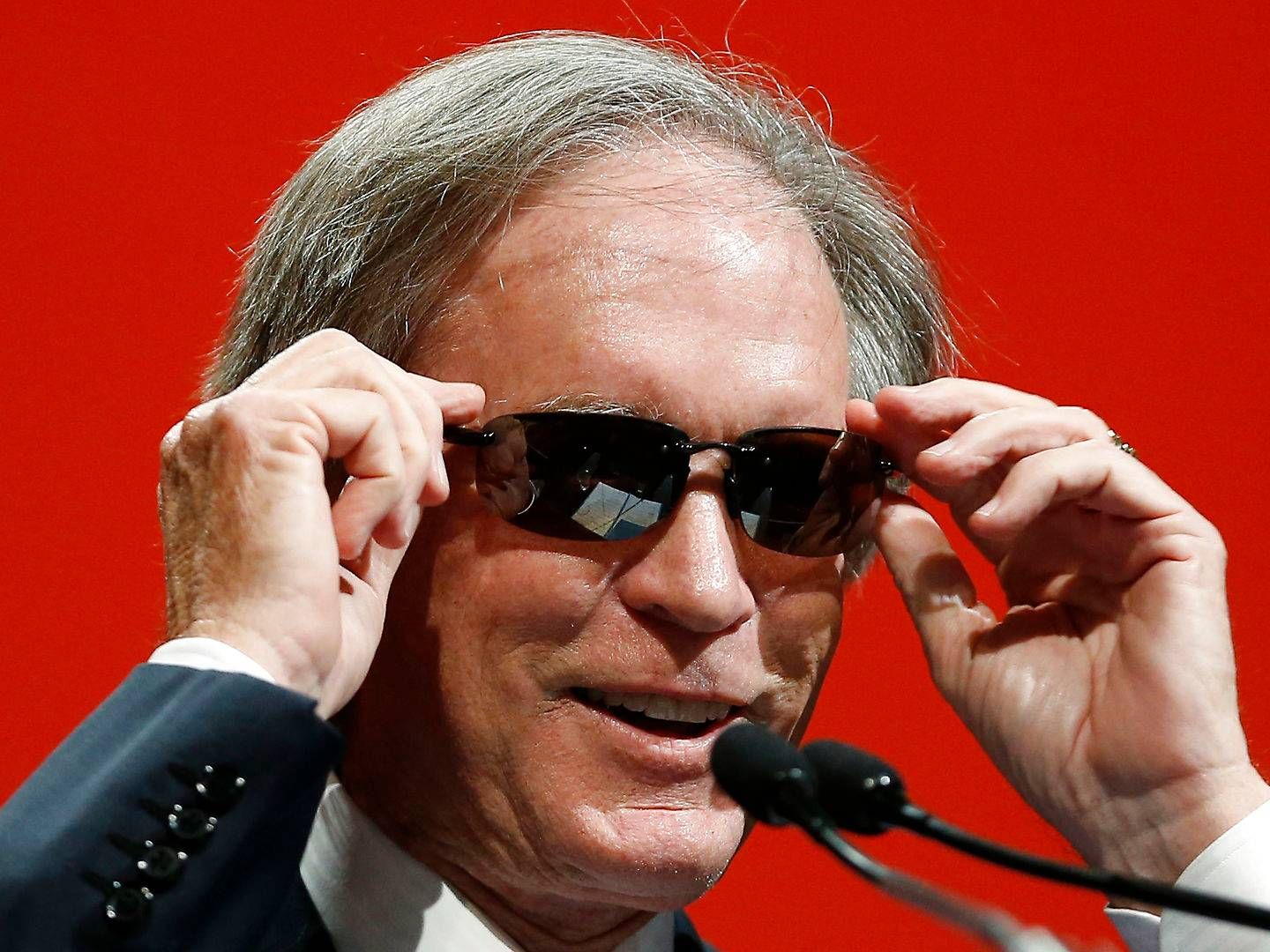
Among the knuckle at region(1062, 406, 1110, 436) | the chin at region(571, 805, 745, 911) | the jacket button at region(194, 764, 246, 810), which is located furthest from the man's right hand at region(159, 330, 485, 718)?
the knuckle at region(1062, 406, 1110, 436)

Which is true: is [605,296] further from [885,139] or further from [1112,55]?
[1112,55]

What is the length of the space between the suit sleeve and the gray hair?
0.64 m

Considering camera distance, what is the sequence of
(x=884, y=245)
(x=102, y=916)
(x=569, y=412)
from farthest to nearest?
(x=884, y=245) < (x=569, y=412) < (x=102, y=916)

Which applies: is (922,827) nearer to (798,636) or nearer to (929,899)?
(929,899)

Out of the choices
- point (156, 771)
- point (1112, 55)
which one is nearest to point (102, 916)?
point (156, 771)

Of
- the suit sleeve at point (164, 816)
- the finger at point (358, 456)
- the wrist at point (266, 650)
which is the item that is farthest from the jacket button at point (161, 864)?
the finger at point (358, 456)

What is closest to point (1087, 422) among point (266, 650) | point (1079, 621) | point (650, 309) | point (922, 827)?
point (1079, 621)

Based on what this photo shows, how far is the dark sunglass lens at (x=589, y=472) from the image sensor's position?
1818 millimetres

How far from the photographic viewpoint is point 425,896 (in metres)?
1.94

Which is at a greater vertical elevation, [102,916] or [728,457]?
[728,457]

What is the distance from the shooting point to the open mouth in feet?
6.13

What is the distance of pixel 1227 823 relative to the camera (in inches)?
73.2

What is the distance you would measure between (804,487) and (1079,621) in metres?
0.42

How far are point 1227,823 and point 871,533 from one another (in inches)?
22.1
